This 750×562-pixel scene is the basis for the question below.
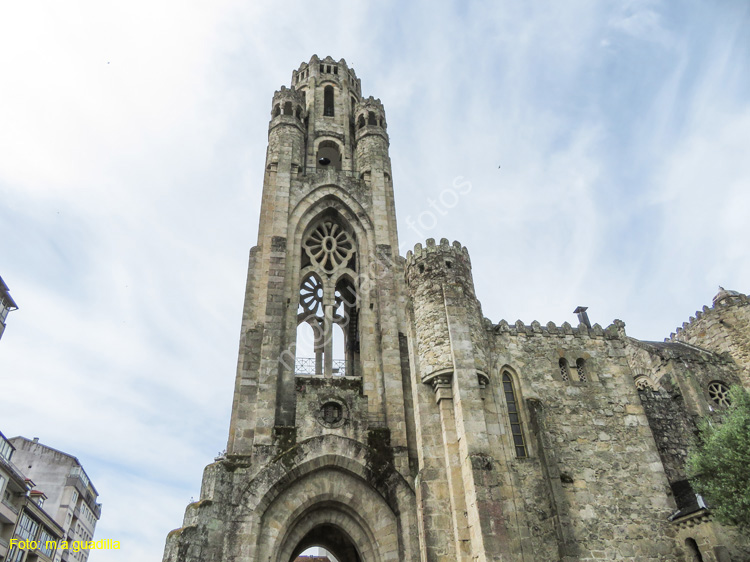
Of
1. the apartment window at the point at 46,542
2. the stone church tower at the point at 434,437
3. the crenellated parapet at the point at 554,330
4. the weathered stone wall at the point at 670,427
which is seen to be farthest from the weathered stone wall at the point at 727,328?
the apartment window at the point at 46,542

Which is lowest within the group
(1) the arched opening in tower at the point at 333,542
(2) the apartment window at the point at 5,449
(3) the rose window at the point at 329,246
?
(1) the arched opening in tower at the point at 333,542

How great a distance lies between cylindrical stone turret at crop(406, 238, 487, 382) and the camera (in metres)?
16.0

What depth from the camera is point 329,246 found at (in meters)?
23.0

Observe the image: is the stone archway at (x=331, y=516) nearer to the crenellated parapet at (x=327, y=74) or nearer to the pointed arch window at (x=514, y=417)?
the pointed arch window at (x=514, y=417)

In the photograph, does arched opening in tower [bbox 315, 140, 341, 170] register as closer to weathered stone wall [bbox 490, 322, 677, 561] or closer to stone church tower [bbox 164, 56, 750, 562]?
stone church tower [bbox 164, 56, 750, 562]

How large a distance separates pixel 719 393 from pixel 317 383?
17.4 metres

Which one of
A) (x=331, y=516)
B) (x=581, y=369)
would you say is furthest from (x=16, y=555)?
(x=581, y=369)

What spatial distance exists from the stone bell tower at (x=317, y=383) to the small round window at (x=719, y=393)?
45.5ft

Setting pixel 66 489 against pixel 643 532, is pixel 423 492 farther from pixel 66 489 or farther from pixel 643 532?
pixel 66 489

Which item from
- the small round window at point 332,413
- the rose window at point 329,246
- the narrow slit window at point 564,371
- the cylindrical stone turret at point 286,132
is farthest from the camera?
the cylindrical stone turret at point 286,132

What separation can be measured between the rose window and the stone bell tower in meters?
Answer: 0.05

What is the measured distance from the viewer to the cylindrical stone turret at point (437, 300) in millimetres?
15961

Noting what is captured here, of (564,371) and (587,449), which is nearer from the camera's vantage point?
(587,449)

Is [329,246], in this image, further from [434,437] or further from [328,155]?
[434,437]
